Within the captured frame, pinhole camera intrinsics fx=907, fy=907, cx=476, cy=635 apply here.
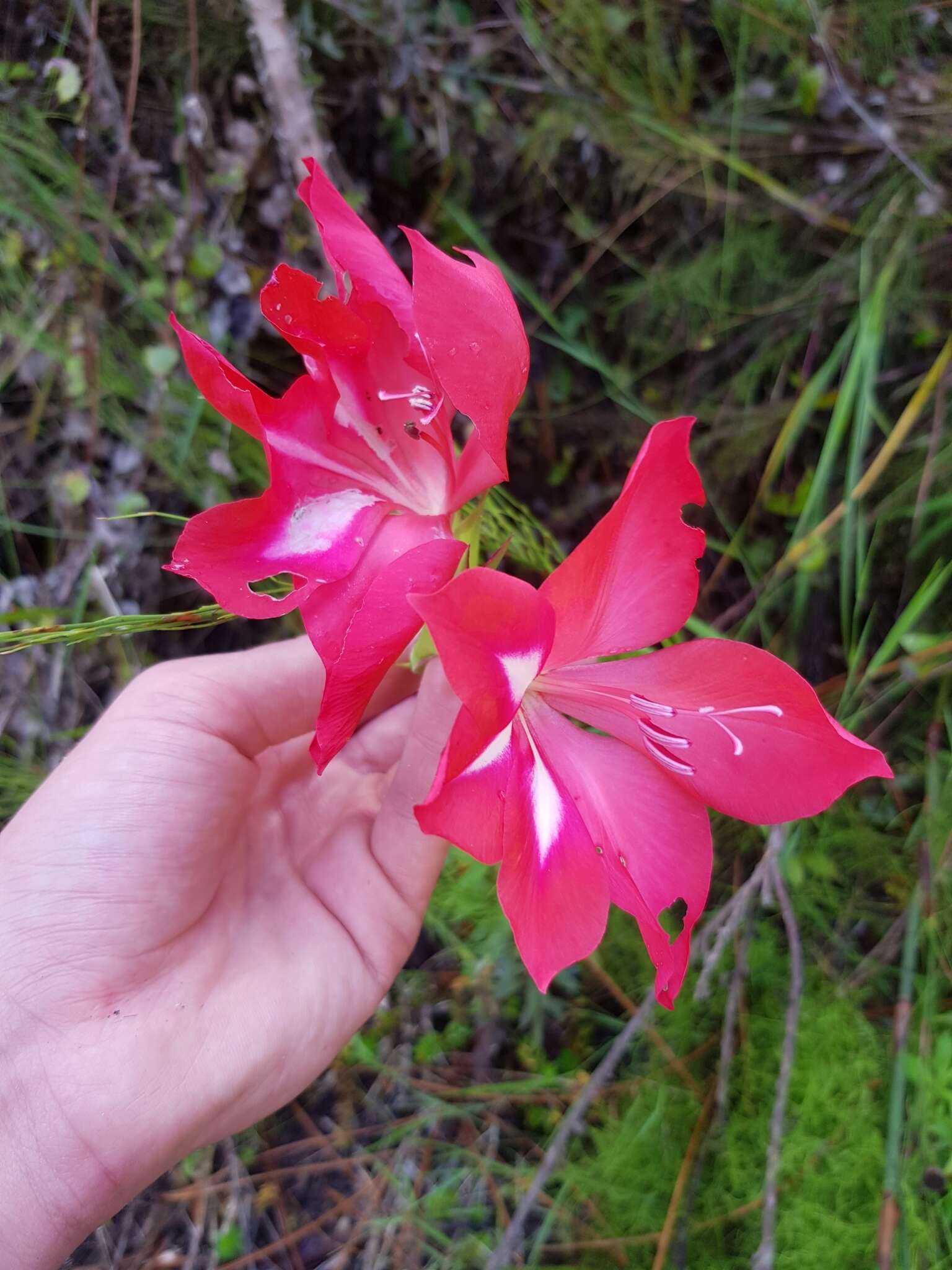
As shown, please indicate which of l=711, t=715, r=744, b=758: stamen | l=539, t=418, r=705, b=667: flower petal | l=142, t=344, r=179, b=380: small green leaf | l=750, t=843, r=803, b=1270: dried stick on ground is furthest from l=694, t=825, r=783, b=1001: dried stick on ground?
l=142, t=344, r=179, b=380: small green leaf

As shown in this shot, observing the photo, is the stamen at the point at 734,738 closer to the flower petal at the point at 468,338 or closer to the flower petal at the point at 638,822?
the flower petal at the point at 638,822

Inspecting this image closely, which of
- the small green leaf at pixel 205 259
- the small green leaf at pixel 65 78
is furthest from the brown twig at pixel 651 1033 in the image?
the small green leaf at pixel 65 78

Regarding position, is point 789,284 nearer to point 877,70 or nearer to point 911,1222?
point 877,70

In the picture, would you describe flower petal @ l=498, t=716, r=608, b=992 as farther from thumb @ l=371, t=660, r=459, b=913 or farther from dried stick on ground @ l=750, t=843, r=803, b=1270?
dried stick on ground @ l=750, t=843, r=803, b=1270

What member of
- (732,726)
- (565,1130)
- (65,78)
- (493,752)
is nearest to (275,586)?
(493,752)

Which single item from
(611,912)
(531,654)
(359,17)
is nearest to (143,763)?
(531,654)
